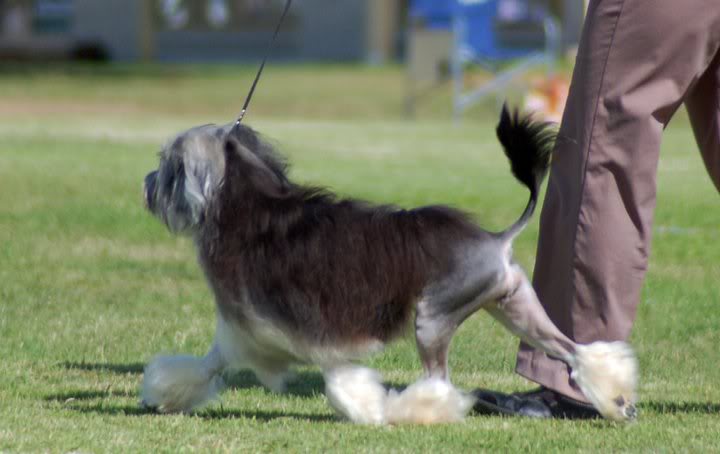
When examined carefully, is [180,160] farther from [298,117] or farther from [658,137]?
[298,117]

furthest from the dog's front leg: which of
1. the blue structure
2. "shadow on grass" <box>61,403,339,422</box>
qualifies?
the blue structure

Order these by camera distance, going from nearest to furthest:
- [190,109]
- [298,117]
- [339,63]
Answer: [298,117] < [190,109] < [339,63]

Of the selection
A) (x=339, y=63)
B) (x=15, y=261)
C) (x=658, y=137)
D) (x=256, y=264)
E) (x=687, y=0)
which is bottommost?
(x=339, y=63)

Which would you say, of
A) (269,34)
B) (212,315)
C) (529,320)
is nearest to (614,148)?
(529,320)

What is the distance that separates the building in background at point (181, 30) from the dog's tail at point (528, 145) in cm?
→ 3379

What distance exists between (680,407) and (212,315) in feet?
8.86

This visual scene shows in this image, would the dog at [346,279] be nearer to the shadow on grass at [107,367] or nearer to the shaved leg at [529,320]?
the shaved leg at [529,320]

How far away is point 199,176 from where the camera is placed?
462 centimetres

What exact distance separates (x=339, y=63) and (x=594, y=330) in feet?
107

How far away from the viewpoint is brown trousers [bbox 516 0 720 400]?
479cm

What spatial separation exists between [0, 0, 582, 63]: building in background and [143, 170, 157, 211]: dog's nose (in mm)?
33900

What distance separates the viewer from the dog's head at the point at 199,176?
4609mm

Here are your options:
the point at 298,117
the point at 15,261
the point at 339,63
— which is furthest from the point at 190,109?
the point at 15,261

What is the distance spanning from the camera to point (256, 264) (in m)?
4.62
